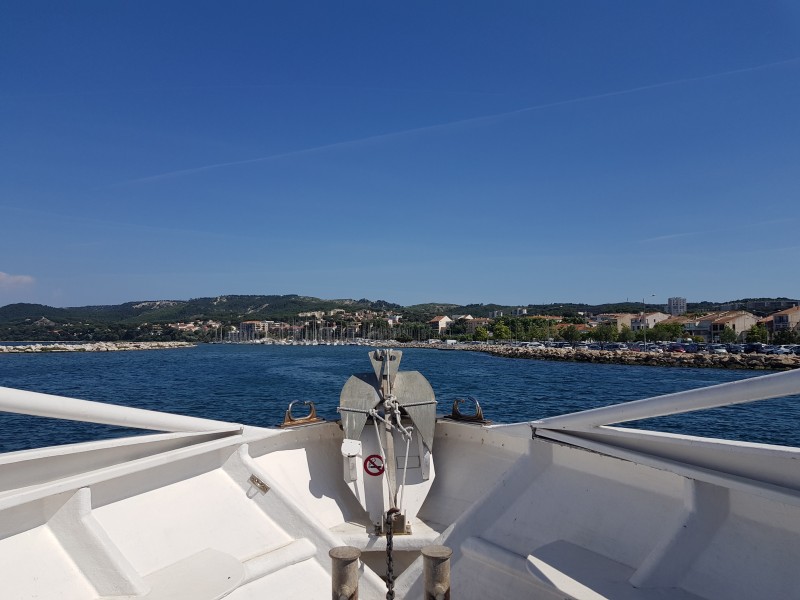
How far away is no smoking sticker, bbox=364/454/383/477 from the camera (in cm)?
677

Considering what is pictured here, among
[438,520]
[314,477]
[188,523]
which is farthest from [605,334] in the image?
[188,523]

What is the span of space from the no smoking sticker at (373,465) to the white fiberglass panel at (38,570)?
3.42 m

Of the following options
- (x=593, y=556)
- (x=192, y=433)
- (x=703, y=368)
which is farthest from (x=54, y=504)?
(x=703, y=368)

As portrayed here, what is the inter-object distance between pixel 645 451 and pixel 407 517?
3.23 metres

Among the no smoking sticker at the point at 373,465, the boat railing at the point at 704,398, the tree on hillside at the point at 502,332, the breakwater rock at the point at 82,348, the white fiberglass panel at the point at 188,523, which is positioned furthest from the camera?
the tree on hillside at the point at 502,332

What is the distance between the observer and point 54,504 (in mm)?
4172

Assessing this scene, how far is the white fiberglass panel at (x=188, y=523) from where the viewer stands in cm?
456

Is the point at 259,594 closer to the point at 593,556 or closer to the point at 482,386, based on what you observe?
the point at 593,556

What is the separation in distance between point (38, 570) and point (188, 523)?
137 cm

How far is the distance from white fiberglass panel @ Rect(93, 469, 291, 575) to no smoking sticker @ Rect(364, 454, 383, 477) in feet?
5.01

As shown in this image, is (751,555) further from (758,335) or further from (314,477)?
(758,335)

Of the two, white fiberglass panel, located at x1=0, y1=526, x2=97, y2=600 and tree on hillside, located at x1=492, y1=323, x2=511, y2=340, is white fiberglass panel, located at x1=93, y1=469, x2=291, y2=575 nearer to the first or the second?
white fiberglass panel, located at x1=0, y1=526, x2=97, y2=600

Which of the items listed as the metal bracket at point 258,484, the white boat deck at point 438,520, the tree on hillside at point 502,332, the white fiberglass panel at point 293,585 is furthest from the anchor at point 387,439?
the tree on hillside at point 502,332

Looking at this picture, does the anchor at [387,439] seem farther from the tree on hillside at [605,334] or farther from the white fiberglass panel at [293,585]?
the tree on hillside at [605,334]
